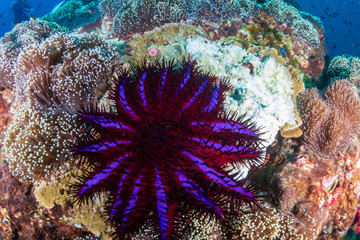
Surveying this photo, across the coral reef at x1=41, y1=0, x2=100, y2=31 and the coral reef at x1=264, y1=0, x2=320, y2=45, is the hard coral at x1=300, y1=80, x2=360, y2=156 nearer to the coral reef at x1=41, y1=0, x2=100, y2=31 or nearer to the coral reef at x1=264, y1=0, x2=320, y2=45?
the coral reef at x1=264, y1=0, x2=320, y2=45

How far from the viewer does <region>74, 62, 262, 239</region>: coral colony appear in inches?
80.2

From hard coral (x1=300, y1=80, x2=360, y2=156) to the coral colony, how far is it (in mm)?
2335

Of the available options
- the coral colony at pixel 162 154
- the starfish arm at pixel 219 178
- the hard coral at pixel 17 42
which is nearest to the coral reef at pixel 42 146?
the coral colony at pixel 162 154

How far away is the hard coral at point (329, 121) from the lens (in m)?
4.11

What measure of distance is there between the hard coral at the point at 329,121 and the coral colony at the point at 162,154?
2335mm

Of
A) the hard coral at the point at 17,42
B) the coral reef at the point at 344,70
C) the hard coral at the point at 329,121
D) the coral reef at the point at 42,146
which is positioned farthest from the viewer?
the coral reef at the point at 344,70

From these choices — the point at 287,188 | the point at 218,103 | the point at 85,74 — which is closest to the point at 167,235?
the point at 218,103

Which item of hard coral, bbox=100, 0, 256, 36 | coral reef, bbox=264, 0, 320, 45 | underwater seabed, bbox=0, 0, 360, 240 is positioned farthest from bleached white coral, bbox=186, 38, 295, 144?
coral reef, bbox=264, 0, 320, 45

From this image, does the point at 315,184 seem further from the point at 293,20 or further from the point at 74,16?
the point at 74,16

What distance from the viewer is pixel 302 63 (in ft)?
21.0

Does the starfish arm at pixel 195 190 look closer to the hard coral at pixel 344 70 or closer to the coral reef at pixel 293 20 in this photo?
the hard coral at pixel 344 70

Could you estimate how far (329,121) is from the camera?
4.18 m

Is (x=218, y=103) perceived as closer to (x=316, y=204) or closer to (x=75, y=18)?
(x=316, y=204)

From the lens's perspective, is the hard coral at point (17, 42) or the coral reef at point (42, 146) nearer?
the coral reef at point (42, 146)
